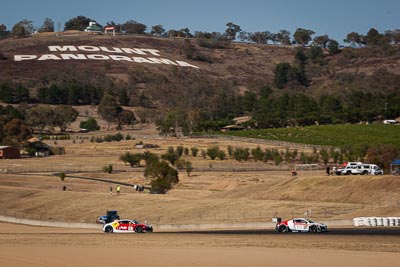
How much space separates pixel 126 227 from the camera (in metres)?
50.1

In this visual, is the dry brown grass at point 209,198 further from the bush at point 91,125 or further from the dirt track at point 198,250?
the bush at point 91,125

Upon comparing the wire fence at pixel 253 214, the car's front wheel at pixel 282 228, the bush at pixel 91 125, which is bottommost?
the wire fence at pixel 253 214

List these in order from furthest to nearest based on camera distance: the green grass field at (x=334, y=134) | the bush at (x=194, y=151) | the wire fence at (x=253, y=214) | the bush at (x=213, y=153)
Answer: the green grass field at (x=334, y=134) → the bush at (x=194, y=151) → the bush at (x=213, y=153) → the wire fence at (x=253, y=214)

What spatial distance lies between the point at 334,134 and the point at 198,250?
393 ft

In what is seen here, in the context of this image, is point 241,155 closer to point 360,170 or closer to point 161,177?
point 161,177

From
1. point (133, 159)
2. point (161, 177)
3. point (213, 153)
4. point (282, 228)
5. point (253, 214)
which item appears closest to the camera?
point (282, 228)

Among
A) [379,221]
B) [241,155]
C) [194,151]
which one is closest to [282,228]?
[379,221]

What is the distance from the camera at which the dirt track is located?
31.8 meters

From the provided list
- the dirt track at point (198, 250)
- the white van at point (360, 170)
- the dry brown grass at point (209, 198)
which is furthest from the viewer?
the white van at point (360, 170)

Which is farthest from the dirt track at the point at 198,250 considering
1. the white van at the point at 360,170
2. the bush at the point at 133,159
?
the bush at the point at 133,159

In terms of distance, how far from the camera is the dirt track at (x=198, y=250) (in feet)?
104

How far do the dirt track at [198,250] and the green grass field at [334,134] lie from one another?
98.8 metres

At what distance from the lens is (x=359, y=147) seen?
4774 inches

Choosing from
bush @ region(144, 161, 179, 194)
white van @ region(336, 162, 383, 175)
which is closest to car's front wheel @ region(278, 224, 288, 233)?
white van @ region(336, 162, 383, 175)
